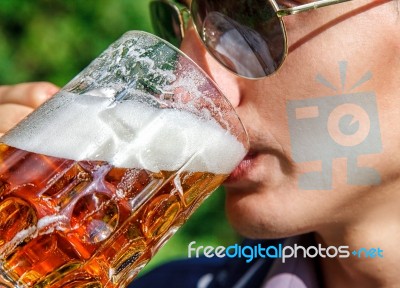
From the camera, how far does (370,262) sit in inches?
51.5

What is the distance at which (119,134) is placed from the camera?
93cm

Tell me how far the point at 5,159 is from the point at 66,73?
2104 millimetres

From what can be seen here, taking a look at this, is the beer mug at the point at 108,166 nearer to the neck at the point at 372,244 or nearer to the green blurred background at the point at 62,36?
the neck at the point at 372,244

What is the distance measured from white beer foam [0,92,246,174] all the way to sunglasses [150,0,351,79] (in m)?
0.23

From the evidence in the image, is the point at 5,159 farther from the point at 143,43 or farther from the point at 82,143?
the point at 143,43

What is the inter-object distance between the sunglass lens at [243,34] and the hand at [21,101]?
310mm

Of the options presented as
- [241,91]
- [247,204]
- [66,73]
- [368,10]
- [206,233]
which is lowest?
[206,233]

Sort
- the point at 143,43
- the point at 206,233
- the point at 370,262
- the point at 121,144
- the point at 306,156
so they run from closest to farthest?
1. the point at 121,144
2. the point at 143,43
3. the point at 306,156
4. the point at 370,262
5. the point at 206,233

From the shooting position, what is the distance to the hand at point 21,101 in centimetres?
128

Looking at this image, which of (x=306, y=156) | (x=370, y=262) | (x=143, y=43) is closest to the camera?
(x=143, y=43)

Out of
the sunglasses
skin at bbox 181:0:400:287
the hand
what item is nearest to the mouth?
skin at bbox 181:0:400:287

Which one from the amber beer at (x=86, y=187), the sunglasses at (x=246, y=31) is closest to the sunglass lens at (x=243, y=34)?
the sunglasses at (x=246, y=31)

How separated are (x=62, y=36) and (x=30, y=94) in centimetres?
178

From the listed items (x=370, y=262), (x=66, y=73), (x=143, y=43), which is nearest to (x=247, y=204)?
(x=370, y=262)
